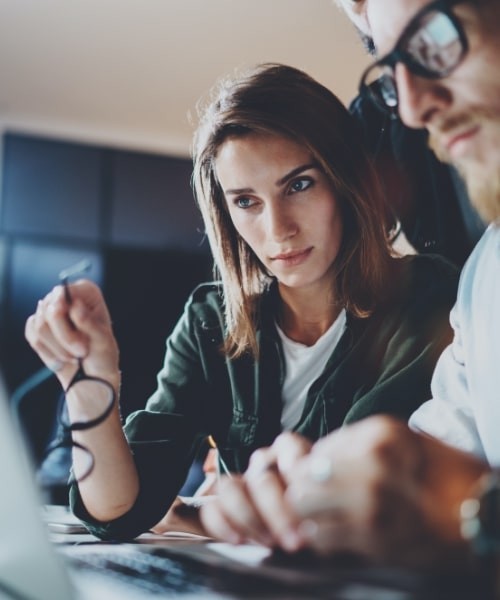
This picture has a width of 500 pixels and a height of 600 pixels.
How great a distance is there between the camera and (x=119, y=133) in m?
4.46

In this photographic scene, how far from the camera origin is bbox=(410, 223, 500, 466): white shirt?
821 millimetres

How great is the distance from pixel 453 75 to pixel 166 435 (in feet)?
2.23

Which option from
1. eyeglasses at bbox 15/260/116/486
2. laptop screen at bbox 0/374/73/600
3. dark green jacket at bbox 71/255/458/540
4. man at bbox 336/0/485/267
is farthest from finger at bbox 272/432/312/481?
man at bbox 336/0/485/267

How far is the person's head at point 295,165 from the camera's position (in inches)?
42.8

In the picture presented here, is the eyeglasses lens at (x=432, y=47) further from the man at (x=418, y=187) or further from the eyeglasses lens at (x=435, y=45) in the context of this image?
the man at (x=418, y=187)

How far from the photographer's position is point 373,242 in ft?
3.75

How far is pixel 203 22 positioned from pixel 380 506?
281 centimetres

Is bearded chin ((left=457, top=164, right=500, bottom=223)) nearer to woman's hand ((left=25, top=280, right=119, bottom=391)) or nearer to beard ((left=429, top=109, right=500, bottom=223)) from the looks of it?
beard ((left=429, top=109, right=500, bottom=223))

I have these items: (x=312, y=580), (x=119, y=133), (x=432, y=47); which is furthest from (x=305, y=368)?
(x=119, y=133)

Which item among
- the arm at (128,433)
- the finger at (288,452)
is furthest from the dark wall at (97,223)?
the finger at (288,452)

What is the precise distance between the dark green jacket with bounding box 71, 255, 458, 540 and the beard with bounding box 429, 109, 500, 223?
12.7 inches

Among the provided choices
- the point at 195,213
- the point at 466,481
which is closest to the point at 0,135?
the point at 195,213

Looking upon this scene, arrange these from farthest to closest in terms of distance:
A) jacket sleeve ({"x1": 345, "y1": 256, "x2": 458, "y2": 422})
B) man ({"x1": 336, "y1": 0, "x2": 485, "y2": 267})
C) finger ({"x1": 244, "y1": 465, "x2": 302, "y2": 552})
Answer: man ({"x1": 336, "y1": 0, "x2": 485, "y2": 267})
jacket sleeve ({"x1": 345, "y1": 256, "x2": 458, "y2": 422})
finger ({"x1": 244, "y1": 465, "x2": 302, "y2": 552})

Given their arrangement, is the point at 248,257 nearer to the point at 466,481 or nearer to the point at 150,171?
the point at 466,481
